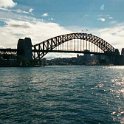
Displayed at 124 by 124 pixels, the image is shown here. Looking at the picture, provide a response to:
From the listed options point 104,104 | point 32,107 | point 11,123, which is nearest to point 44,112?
point 32,107

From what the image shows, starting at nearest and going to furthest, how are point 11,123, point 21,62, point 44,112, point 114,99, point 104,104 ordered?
point 11,123, point 44,112, point 104,104, point 114,99, point 21,62

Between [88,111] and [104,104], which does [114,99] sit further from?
[88,111]

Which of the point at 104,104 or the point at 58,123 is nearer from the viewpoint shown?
the point at 58,123

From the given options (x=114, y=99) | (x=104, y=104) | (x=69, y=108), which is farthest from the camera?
(x=114, y=99)

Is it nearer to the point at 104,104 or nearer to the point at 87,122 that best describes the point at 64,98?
the point at 104,104

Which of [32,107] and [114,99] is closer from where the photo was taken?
[32,107]

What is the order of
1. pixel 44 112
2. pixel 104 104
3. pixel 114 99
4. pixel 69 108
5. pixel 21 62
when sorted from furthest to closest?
1. pixel 21 62
2. pixel 114 99
3. pixel 104 104
4. pixel 69 108
5. pixel 44 112

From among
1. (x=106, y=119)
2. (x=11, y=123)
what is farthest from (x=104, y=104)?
(x=11, y=123)

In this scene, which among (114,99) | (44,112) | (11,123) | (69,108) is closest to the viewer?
(11,123)
